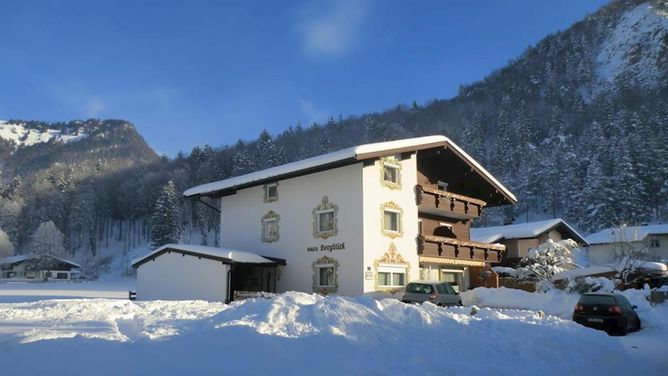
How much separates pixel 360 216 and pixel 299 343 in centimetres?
1685

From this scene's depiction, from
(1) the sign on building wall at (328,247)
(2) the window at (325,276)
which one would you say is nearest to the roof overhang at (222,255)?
(1) the sign on building wall at (328,247)

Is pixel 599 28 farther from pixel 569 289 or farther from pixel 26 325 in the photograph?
pixel 26 325

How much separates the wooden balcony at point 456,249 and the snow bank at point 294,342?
13.7 metres

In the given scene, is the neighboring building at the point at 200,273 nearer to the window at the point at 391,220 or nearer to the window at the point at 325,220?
the window at the point at 325,220

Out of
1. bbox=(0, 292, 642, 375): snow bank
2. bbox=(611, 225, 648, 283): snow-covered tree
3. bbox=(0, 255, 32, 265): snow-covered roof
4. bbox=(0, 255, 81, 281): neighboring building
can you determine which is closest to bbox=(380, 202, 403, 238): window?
bbox=(0, 292, 642, 375): snow bank

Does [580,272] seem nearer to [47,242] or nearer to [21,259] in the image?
[21,259]

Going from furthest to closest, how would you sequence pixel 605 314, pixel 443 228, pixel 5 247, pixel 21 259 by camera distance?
pixel 5 247 → pixel 21 259 → pixel 443 228 → pixel 605 314

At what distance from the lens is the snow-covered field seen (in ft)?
29.4

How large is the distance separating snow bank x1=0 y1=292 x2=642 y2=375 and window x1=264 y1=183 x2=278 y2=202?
15.3 meters

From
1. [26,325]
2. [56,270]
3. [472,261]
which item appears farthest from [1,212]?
[26,325]

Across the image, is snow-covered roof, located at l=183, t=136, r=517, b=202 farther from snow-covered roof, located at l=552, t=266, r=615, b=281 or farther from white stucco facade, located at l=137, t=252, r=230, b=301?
snow-covered roof, located at l=552, t=266, r=615, b=281

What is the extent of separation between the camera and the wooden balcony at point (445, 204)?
3070cm

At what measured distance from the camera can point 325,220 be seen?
29.0 metres

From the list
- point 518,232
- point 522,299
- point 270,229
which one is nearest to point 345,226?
point 270,229
